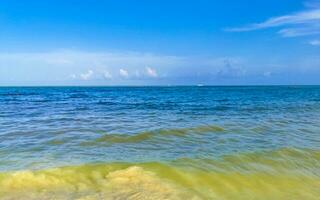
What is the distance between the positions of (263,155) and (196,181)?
3.11 meters

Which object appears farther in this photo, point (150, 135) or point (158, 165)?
point (150, 135)

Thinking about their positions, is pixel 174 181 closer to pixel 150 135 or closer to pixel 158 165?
pixel 158 165

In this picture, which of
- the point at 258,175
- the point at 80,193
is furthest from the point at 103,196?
the point at 258,175

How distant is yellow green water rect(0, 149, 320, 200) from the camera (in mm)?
5648

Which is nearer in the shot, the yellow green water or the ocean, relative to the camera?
the yellow green water

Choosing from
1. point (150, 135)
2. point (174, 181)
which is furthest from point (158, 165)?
point (150, 135)

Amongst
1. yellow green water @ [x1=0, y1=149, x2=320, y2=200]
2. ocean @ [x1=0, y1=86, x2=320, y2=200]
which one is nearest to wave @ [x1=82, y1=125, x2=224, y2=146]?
ocean @ [x1=0, y1=86, x2=320, y2=200]

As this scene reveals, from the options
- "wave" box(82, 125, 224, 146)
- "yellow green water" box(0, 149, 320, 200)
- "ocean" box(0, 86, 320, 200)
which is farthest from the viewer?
"wave" box(82, 125, 224, 146)

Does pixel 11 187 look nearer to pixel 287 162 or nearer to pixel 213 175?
pixel 213 175

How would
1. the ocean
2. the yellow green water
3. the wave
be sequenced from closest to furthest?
the yellow green water < the ocean < the wave

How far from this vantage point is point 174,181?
21.2 feet

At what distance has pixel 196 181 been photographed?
648 centimetres

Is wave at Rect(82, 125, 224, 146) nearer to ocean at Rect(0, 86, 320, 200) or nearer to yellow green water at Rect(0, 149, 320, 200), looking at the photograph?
ocean at Rect(0, 86, 320, 200)

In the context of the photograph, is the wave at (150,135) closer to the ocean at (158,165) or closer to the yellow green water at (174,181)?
the ocean at (158,165)
